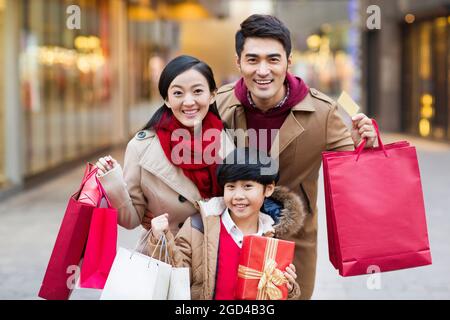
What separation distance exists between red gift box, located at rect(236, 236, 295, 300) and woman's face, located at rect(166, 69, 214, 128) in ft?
1.75

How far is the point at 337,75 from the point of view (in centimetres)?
3447

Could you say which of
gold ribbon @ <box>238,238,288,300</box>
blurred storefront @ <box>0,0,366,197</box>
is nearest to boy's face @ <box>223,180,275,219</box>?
gold ribbon @ <box>238,238,288,300</box>

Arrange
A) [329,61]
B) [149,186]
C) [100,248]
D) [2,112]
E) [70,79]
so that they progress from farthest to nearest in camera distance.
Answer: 1. [329,61]
2. [70,79]
3. [2,112]
4. [149,186]
5. [100,248]

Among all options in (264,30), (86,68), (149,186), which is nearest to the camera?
(264,30)

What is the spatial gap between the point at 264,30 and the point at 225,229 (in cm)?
75

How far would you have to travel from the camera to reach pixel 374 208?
9.91 feet

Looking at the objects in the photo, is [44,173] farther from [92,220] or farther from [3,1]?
[92,220]

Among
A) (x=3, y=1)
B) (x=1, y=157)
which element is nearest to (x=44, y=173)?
(x=1, y=157)

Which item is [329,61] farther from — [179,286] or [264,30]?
[179,286]

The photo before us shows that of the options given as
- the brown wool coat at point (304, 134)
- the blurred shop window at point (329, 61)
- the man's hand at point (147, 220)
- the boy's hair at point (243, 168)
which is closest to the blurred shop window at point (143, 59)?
the blurred shop window at point (329, 61)

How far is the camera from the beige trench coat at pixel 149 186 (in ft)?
10.2

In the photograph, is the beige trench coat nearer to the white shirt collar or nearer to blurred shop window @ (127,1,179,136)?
the white shirt collar

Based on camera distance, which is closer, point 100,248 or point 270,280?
point 270,280

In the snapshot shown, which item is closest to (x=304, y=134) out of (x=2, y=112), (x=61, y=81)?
(x=2, y=112)
